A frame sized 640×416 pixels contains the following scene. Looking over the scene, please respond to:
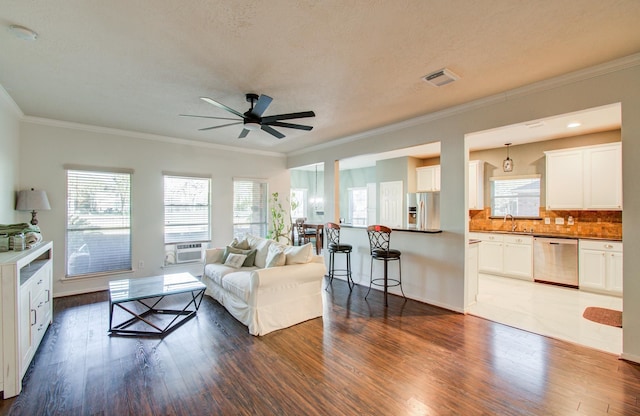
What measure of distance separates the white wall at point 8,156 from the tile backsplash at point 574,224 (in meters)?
8.20

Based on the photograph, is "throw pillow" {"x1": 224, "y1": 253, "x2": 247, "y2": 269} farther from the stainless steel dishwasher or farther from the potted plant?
the stainless steel dishwasher

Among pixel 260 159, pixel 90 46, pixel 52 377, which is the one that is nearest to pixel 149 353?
pixel 52 377

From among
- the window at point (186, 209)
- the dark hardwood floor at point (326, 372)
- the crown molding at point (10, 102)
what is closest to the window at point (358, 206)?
the window at point (186, 209)

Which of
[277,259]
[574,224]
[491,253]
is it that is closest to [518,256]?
[491,253]

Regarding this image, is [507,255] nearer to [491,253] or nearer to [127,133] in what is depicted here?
[491,253]

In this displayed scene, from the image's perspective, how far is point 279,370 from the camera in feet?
8.28

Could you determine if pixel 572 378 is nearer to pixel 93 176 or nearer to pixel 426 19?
pixel 426 19

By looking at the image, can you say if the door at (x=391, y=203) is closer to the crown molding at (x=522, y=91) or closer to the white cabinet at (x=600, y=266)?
the crown molding at (x=522, y=91)

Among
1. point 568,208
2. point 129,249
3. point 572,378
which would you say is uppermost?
point 568,208

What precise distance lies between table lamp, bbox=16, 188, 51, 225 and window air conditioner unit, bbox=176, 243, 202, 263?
6.76ft

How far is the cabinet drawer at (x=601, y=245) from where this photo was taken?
14.7 ft

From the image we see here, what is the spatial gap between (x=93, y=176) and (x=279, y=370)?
15.1 ft

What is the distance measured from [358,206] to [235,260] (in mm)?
6143

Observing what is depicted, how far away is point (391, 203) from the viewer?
7926mm
